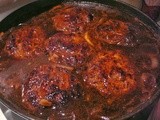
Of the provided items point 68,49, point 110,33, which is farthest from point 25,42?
point 110,33

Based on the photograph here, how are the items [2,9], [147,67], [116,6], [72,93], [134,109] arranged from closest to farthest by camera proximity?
[134,109] → [72,93] → [147,67] → [116,6] → [2,9]

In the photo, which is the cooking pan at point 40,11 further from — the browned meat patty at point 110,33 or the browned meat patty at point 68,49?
the browned meat patty at point 68,49

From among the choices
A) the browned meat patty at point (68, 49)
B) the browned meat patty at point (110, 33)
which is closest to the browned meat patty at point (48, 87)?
the browned meat patty at point (68, 49)

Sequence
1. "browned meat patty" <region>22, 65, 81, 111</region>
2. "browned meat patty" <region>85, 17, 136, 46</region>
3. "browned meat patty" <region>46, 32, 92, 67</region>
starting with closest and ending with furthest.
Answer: "browned meat patty" <region>22, 65, 81, 111</region> → "browned meat patty" <region>46, 32, 92, 67</region> → "browned meat patty" <region>85, 17, 136, 46</region>

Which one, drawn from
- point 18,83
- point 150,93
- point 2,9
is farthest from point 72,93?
point 2,9

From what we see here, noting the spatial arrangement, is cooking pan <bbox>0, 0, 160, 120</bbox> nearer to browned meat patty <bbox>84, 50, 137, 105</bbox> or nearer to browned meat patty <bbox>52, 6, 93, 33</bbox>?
browned meat patty <bbox>52, 6, 93, 33</bbox>

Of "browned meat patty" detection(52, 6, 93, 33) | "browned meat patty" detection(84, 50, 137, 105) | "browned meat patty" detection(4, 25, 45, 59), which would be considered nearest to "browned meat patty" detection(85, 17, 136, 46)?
"browned meat patty" detection(52, 6, 93, 33)

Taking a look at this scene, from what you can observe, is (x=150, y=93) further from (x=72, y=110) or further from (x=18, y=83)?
(x=18, y=83)
